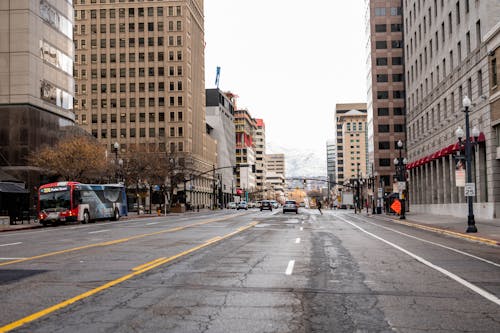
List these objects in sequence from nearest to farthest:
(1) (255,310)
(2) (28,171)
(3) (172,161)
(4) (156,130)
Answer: (1) (255,310), (2) (28,171), (3) (172,161), (4) (156,130)

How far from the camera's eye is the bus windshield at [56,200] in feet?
134

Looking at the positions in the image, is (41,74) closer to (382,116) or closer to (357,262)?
(357,262)

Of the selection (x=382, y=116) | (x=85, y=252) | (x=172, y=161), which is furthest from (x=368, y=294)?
(x=382, y=116)

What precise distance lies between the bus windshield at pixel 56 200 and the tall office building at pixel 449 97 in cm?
2771

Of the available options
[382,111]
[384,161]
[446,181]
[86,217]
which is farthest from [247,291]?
[382,111]

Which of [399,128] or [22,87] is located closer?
[22,87]

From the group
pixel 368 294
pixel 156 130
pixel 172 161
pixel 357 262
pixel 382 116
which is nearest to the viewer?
pixel 368 294

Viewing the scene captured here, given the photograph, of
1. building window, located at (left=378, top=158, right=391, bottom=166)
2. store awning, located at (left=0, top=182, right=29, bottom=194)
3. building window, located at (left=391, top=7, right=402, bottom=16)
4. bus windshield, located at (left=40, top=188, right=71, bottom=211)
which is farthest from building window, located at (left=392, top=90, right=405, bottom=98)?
bus windshield, located at (left=40, top=188, right=71, bottom=211)

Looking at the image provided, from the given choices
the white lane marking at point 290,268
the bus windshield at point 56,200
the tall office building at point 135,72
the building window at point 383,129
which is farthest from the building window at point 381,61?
the white lane marking at point 290,268

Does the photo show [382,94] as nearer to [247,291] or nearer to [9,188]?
[9,188]

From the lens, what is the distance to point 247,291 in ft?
31.2

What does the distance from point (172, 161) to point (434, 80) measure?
135 feet

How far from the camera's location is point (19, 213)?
44.4 metres

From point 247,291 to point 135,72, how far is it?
119917 mm
